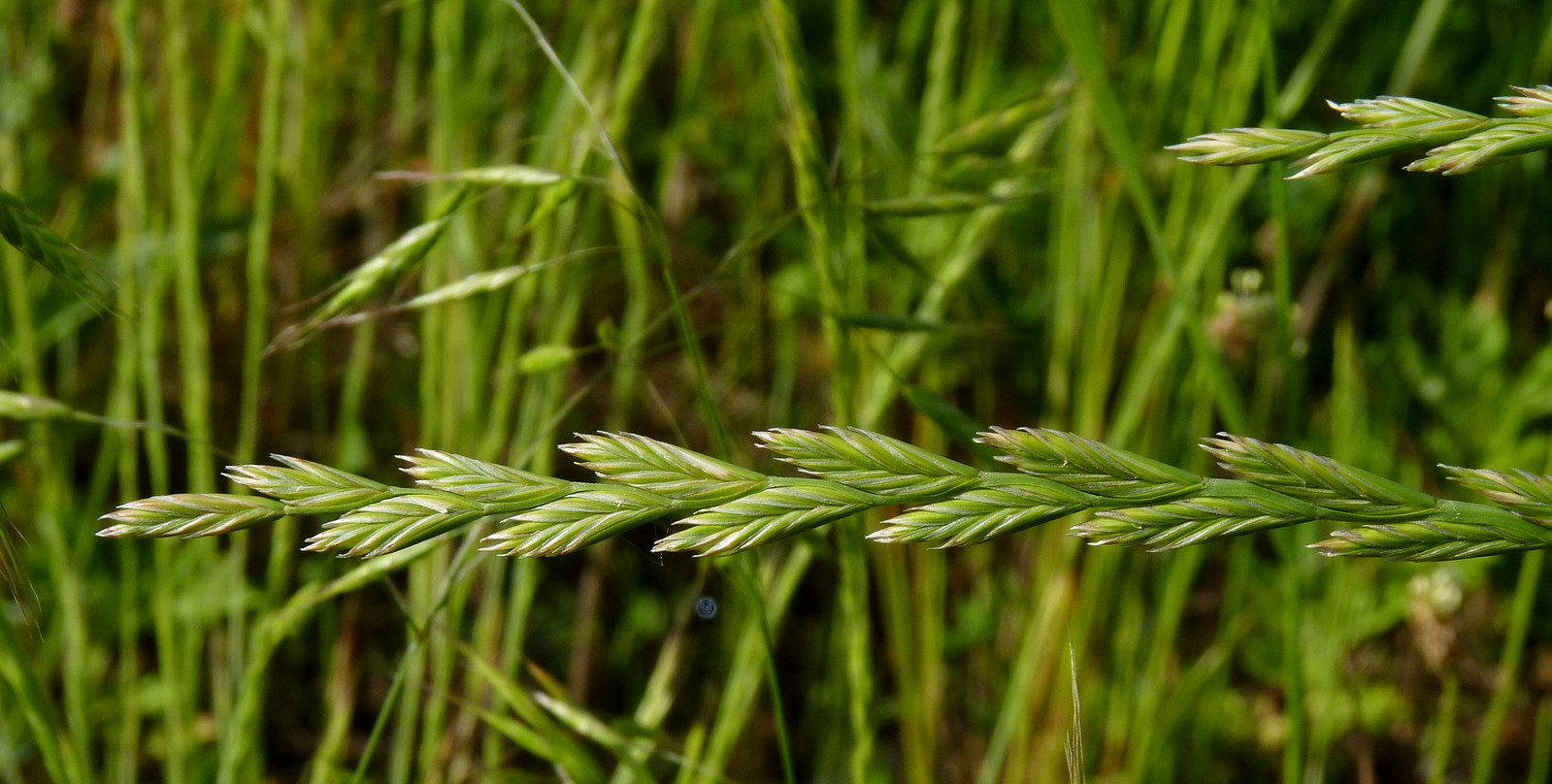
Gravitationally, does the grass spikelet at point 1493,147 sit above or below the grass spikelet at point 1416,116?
below

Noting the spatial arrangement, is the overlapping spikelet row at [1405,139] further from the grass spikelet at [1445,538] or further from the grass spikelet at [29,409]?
the grass spikelet at [29,409]

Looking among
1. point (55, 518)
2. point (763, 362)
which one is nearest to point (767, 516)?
point (55, 518)

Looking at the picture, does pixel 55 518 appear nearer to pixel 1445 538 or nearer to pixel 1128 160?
pixel 1128 160

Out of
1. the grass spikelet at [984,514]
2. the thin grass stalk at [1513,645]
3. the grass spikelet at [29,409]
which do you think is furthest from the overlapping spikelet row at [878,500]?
the thin grass stalk at [1513,645]

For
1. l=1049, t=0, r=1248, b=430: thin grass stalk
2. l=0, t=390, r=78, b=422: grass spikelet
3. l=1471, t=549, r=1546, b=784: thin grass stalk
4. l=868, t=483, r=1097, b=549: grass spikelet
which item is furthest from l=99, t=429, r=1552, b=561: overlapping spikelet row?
l=1471, t=549, r=1546, b=784: thin grass stalk

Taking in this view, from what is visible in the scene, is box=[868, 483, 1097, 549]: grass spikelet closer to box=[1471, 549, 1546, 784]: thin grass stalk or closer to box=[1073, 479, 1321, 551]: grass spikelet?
box=[1073, 479, 1321, 551]: grass spikelet
